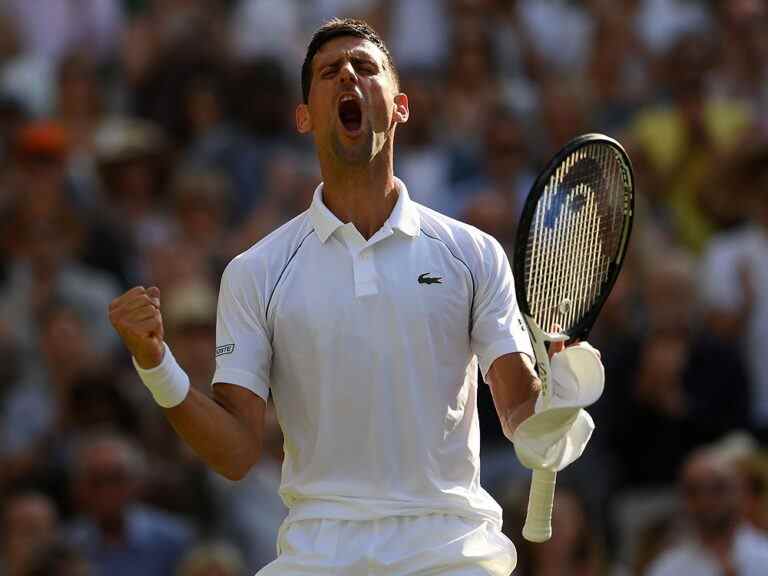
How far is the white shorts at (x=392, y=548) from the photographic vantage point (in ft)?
16.6

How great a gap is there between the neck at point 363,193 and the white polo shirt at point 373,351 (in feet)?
0.17

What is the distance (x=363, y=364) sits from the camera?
17.0ft

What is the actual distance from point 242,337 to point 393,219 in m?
0.57

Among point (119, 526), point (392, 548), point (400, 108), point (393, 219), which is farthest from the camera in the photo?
point (119, 526)

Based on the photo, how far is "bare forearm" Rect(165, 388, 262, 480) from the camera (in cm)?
509

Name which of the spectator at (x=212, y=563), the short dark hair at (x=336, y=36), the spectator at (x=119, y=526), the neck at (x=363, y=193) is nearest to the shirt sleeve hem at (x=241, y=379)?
the neck at (x=363, y=193)

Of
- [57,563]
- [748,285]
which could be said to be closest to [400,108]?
[57,563]

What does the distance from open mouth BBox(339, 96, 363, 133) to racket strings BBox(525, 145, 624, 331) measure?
0.63 m

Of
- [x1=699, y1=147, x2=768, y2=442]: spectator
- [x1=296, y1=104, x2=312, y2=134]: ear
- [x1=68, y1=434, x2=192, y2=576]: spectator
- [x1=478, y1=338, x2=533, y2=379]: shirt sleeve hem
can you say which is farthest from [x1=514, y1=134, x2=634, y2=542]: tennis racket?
[x1=699, y1=147, x2=768, y2=442]: spectator

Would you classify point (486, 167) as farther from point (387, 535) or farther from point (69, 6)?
point (387, 535)

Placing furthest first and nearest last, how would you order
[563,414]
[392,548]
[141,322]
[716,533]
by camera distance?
[716,533] < [392,548] < [141,322] < [563,414]

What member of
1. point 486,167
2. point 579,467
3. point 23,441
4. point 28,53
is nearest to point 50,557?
point 23,441

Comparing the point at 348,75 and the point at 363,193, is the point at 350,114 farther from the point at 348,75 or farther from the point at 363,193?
the point at 363,193

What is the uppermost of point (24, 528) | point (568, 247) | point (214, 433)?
point (568, 247)
